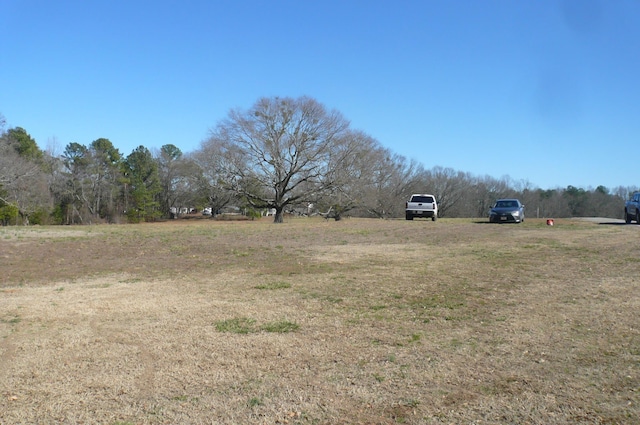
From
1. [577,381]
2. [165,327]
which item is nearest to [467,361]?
[577,381]

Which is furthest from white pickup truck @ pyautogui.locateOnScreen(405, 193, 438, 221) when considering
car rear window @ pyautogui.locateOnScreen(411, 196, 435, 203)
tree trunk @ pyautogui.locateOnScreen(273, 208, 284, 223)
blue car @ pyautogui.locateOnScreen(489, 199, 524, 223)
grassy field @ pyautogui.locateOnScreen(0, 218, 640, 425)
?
grassy field @ pyautogui.locateOnScreen(0, 218, 640, 425)

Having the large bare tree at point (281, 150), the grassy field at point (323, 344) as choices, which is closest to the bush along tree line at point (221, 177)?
the large bare tree at point (281, 150)

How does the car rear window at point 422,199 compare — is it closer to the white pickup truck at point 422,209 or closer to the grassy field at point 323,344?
the white pickup truck at point 422,209

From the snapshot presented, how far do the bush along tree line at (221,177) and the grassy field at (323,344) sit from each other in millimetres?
28989

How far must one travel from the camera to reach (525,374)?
4.42m

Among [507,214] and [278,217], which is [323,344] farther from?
[278,217]

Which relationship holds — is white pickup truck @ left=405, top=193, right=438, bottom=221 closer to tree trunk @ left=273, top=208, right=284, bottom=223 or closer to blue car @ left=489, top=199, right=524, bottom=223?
blue car @ left=489, top=199, right=524, bottom=223

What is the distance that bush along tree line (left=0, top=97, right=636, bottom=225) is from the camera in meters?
39.2

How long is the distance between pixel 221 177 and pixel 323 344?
117 feet

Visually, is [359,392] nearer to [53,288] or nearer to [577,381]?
[577,381]

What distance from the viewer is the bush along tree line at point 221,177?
39.2 metres

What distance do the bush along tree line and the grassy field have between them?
95.1 feet

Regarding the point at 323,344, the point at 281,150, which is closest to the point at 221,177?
the point at 281,150

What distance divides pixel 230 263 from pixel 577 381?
342 inches
